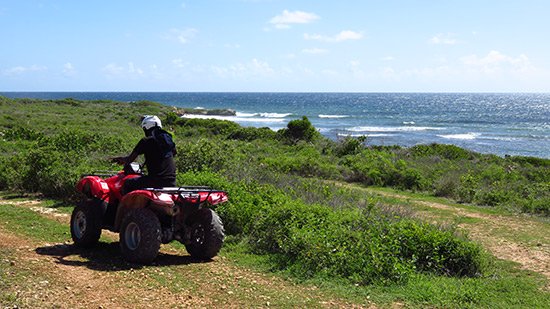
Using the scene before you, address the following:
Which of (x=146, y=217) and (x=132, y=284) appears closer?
(x=132, y=284)

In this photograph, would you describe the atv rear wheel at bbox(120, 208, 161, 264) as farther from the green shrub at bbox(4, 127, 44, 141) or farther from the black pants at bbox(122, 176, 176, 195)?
the green shrub at bbox(4, 127, 44, 141)

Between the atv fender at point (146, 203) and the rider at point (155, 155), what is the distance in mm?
220

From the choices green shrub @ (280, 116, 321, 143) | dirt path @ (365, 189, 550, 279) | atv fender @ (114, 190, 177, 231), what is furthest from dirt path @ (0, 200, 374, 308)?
green shrub @ (280, 116, 321, 143)

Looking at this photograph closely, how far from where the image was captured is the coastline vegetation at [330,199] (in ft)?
24.8

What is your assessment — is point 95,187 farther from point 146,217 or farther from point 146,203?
point 146,217

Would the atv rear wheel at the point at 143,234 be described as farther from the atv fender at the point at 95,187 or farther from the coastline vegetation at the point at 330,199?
the coastline vegetation at the point at 330,199

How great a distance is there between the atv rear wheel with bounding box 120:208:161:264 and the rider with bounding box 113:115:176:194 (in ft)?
1.50

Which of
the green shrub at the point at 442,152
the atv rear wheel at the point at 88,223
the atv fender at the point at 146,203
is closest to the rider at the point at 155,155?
the atv fender at the point at 146,203

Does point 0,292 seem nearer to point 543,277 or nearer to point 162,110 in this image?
point 543,277

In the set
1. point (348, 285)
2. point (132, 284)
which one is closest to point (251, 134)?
point (348, 285)

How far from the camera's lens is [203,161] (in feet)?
45.3

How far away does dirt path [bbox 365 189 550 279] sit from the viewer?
9.69m

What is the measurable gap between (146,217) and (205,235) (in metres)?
1.00

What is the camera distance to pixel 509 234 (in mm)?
11750
